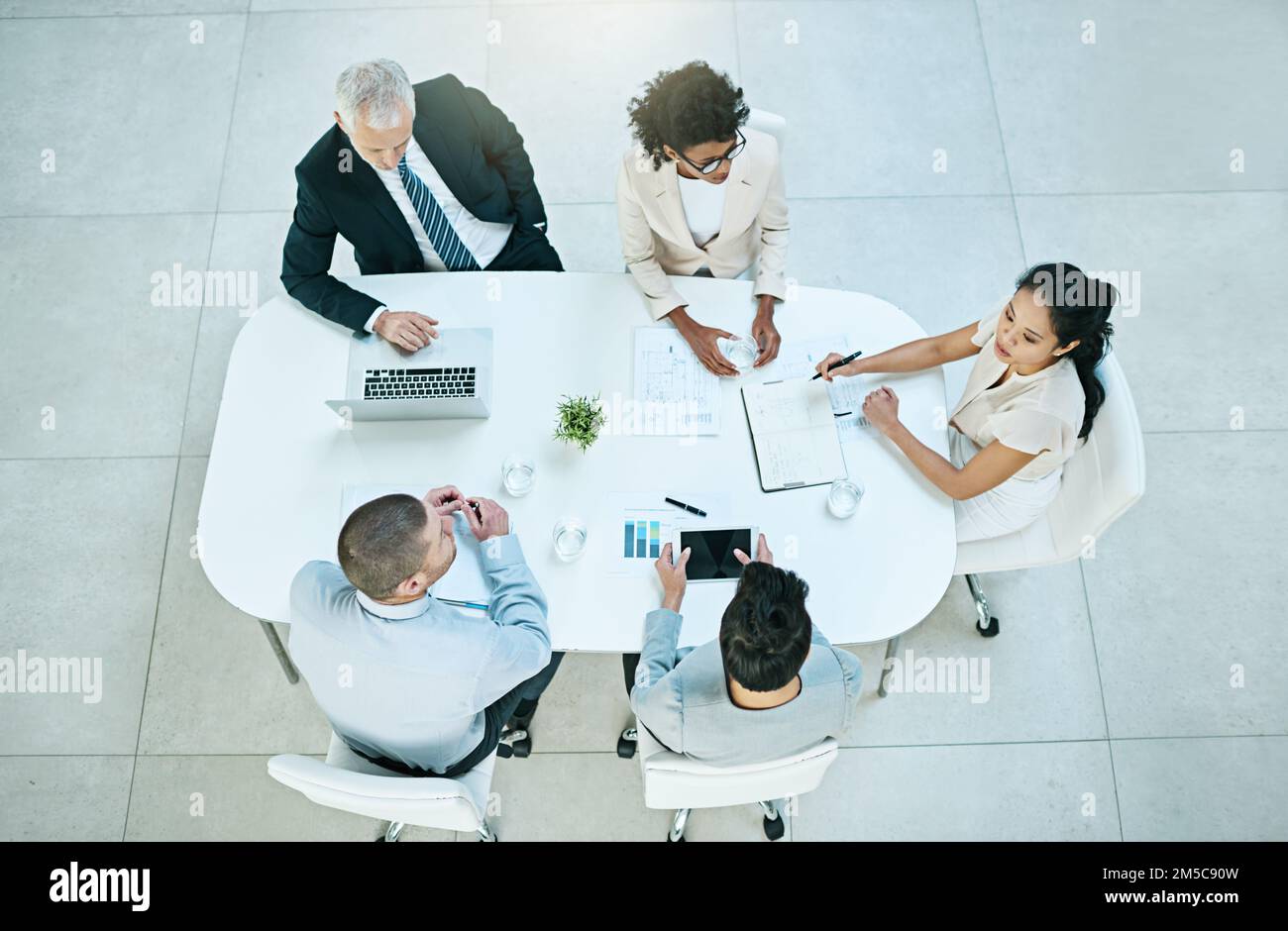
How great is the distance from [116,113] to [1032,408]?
3600 mm

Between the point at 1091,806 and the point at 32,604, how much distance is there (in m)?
3.32

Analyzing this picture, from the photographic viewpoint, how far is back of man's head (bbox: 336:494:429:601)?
5.55 feet

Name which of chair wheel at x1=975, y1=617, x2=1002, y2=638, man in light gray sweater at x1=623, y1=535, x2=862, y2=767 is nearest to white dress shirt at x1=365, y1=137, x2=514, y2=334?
man in light gray sweater at x1=623, y1=535, x2=862, y2=767

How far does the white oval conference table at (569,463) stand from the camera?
198cm

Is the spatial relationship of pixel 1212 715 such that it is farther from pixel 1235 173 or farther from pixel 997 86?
pixel 997 86

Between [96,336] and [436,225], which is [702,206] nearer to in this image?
[436,225]

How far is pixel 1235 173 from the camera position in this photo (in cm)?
340

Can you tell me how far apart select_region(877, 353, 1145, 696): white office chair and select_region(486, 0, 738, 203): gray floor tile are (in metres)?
1.95

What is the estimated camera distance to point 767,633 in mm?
1607

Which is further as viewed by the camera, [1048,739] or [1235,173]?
[1235,173]

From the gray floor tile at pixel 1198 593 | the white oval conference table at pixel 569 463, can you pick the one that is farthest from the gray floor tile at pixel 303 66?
the gray floor tile at pixel 1198 593

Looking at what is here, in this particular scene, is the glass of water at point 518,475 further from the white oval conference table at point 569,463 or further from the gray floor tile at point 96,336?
the gray floor tile at point 96,336

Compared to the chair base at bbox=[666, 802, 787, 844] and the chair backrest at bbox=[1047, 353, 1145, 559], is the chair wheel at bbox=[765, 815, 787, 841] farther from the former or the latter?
the chair backrest at bbox=[1047, 353, 1145, 559]
